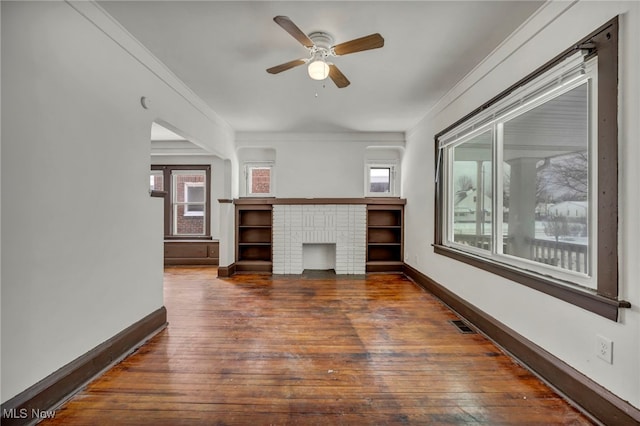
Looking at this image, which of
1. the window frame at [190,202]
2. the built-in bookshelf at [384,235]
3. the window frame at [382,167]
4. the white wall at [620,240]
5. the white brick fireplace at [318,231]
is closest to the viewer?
the white wall at [620,240]

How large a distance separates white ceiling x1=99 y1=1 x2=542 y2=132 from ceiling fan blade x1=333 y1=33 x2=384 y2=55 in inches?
7.0

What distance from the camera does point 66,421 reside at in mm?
1463

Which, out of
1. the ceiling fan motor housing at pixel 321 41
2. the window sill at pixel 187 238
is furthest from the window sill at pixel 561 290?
the window sill at pixel 187 238

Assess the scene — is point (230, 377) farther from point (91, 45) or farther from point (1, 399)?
point (91, 45)

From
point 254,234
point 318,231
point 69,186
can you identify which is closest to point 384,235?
point 318,231

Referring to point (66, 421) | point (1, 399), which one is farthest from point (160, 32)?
point (66, 421)

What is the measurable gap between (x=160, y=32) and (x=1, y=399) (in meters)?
2.45

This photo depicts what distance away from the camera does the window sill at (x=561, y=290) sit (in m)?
1.41

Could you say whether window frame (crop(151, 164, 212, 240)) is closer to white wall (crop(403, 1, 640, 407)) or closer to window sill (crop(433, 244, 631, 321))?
white wall (crop(403, 1, 640, 407))

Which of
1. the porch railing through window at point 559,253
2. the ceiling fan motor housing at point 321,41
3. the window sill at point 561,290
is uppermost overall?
the ceiling fan motor housing at point 321,41

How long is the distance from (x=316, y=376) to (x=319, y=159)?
3.82m

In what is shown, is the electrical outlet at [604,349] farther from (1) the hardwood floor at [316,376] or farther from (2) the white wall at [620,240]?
(1) the hardwood floor at [316,376]

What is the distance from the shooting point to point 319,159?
5051 millimetres

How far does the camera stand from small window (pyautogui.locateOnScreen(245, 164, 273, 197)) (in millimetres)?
5375
